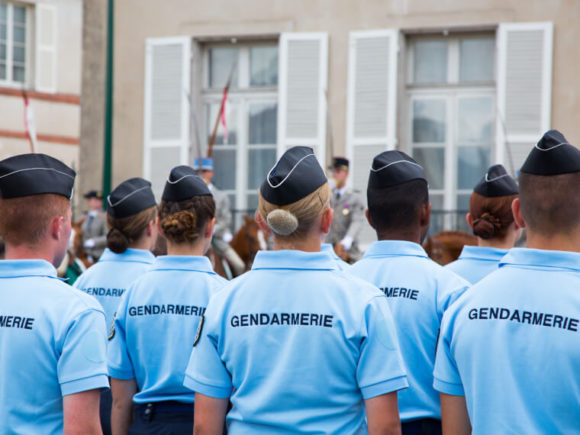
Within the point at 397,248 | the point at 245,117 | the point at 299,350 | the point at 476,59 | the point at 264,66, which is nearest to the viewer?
the point at 299,350

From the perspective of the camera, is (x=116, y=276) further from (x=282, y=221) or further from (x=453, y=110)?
(x=453, y=110)

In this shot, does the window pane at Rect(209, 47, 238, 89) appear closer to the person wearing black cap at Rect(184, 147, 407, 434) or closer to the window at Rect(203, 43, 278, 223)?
the window at Rect(203, 43, 278, 223)

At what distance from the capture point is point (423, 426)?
3389 millimetres

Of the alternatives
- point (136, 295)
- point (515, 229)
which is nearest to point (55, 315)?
point (136, 295)

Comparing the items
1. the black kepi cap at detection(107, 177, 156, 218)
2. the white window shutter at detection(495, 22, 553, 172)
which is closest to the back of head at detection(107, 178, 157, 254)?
the black kepi cap at detection(107, 177, 156, 218)

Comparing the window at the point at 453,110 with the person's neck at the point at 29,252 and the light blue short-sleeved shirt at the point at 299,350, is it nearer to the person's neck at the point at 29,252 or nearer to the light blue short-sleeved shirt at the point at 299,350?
the light blue short-sleeved shirt at the point at 299,350

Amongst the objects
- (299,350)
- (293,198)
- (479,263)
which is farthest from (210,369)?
(479,263)

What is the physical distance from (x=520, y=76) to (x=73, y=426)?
1007cm

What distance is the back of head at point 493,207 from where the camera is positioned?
Result: 4172 millimetres

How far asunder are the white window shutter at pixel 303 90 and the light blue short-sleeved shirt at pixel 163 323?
29.1 ft

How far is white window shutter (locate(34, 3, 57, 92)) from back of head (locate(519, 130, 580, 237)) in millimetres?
15958

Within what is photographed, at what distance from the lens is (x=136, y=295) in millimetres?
3727

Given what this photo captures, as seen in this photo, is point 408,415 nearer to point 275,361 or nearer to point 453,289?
point 453,289

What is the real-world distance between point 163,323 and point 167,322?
0.02 m
